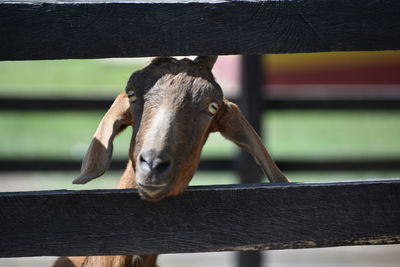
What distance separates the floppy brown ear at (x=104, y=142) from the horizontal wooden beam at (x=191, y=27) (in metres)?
0.57

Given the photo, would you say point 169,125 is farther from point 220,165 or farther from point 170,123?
point 220,165

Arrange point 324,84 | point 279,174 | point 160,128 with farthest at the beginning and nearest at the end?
point 324,84, point 279,174, point 160,128

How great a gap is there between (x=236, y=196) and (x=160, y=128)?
0.47 metres

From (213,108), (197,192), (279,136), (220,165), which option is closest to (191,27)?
(213,108)

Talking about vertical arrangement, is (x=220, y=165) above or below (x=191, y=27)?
above

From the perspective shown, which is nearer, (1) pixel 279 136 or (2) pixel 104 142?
(2) pixel 104 142

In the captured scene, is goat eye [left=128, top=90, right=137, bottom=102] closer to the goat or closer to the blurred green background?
the goat

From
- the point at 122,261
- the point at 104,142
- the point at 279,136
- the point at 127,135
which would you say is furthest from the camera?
the point at 279,136

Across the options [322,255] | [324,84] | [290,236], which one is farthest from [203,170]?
[324,84]

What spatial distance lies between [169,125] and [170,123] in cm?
2

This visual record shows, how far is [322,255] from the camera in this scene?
7.36m

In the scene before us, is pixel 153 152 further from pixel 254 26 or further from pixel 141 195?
pixel 254 26

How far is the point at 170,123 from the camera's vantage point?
3104mm

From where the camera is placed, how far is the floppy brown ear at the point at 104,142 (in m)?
3.21
